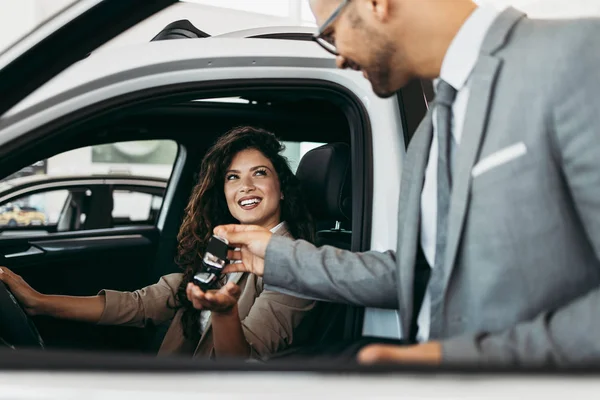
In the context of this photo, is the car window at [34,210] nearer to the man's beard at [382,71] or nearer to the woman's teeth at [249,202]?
the woman's teeth at [249,202]

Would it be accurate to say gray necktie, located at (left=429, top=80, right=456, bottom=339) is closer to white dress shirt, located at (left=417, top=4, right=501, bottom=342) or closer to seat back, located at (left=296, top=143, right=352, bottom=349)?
white dress shirt, located at (left=417, top=4, right=501, bottom=342)

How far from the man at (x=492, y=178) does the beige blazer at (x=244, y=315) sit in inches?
25.4

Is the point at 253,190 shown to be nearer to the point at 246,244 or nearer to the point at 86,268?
the point at 246,244

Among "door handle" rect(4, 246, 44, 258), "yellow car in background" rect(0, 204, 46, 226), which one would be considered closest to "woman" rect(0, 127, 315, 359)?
"door handle" rect(4, 246, 44, 258)

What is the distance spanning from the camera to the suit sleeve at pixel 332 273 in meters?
1.32

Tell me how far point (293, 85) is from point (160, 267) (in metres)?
1.67

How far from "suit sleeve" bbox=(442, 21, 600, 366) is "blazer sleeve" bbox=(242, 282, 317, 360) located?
98cm

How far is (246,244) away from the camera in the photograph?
59.6 inches

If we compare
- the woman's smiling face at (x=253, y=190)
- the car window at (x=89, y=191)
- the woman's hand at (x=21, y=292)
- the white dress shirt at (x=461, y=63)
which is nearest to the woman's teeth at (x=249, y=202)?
the woman's smiling face at (x=253, y=190)

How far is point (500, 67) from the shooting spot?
0.95 meters

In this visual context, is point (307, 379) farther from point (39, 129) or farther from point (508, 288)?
point (39, 129)

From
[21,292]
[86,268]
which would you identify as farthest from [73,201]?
[21,292]

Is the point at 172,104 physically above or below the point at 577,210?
above

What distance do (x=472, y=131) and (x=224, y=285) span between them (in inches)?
43.9
